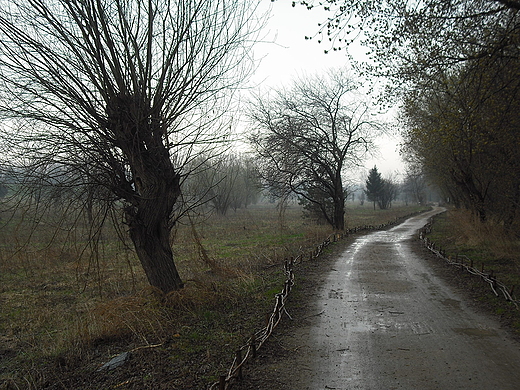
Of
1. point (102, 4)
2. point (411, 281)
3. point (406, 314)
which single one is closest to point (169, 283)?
point (406, 314)

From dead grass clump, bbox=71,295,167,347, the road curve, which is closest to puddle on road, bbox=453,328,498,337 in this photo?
the road curve

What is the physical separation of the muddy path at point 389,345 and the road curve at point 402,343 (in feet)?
0.04

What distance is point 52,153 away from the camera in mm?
6723

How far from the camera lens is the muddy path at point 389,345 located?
4859 millimetres

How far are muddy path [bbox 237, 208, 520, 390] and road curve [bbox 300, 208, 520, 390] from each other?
0.04 ft

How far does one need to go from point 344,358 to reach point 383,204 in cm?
7864

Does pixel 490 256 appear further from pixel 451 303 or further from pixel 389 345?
pixel 389 345

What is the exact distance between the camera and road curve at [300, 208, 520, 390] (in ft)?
15.9

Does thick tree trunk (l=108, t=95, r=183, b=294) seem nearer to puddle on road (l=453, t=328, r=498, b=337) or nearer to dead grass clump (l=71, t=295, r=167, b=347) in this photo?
dead grass clump (l=71, t=295, r=167, b=347)

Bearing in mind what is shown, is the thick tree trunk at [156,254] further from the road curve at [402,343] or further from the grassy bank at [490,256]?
the grassy bank at [490,256]

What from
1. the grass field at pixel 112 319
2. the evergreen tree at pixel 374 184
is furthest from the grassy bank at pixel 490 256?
the evergreen tree at pixel 374 184

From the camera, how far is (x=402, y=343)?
612cm

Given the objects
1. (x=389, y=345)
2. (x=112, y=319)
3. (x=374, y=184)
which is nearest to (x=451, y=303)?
(x=389, y=345)

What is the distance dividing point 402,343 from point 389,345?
231 mm
